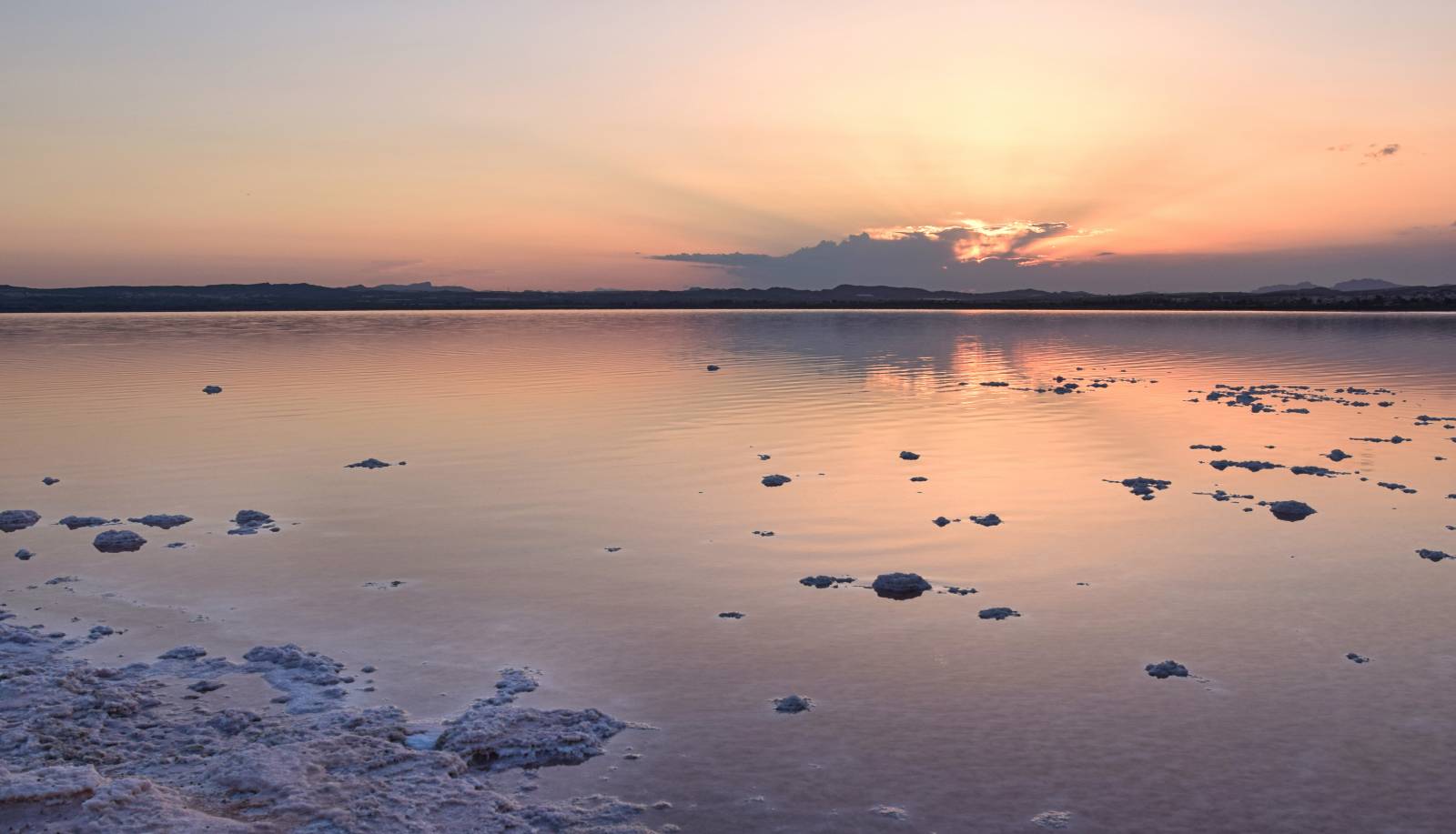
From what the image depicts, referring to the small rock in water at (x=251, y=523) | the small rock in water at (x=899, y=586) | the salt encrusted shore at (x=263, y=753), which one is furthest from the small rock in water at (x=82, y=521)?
the small rock in water at (x=899, y=586)

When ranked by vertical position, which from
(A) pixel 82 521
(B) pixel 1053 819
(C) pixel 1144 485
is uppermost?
(C) pixel 1144 485

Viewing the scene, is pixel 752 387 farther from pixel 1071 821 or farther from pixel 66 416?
pixel 1071 821

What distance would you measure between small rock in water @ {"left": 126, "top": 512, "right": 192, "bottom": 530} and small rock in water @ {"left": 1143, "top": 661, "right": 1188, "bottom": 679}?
1187 centimetres

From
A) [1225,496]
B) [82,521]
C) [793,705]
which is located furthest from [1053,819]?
[82,521]

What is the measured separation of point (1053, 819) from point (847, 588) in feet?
15.3

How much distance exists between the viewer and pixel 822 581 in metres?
10.5

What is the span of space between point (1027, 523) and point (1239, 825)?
A: 755 centimetres

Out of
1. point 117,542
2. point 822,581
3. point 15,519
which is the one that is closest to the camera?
point 822,581

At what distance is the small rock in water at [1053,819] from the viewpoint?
5684 mm

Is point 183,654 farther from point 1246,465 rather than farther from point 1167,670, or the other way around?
point 1246,465

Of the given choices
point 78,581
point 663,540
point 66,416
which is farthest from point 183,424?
point 663,540

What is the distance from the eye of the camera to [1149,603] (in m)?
9.83

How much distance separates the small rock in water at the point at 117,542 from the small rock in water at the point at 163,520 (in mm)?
829

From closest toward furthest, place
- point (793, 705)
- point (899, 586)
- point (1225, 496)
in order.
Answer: point (793, 705)
point (899, 586)
point (1225, 496)
